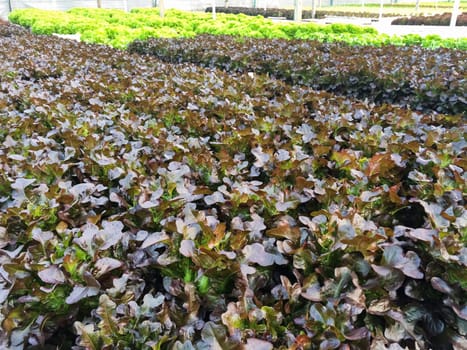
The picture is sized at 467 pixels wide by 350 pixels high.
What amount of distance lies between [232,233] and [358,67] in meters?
4.00

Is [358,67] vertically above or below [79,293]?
above

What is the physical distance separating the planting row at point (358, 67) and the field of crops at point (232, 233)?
4.66 ft

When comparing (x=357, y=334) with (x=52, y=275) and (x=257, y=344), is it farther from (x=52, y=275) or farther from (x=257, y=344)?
(x=52, y=275)

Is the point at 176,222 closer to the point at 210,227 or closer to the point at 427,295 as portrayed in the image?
the point at 210,227

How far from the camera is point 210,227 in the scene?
1.58 m

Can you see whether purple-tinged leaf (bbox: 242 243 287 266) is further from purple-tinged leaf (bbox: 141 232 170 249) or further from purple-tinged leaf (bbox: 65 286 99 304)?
purple-tinged leaf (bbox: 65 286 99 304)

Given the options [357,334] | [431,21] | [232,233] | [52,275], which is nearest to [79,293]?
[52,275]

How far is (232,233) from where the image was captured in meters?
1.59

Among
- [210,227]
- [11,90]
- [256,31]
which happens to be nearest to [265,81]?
[11,90]

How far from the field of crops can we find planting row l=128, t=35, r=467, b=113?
55.9 inches

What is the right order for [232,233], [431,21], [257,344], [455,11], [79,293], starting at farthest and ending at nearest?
1. [431,21]
2. [455,11]
3. [232,233]
4. [79,293]
5. [257,344]

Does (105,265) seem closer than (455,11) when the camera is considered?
Yes

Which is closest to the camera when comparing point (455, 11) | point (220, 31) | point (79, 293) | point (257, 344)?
point (257, 344)

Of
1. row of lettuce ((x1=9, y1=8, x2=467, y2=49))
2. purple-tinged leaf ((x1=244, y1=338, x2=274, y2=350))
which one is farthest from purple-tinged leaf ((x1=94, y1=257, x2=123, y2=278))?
row of lettuce ((x1=9, y1=8, x2=467, y2=49))
